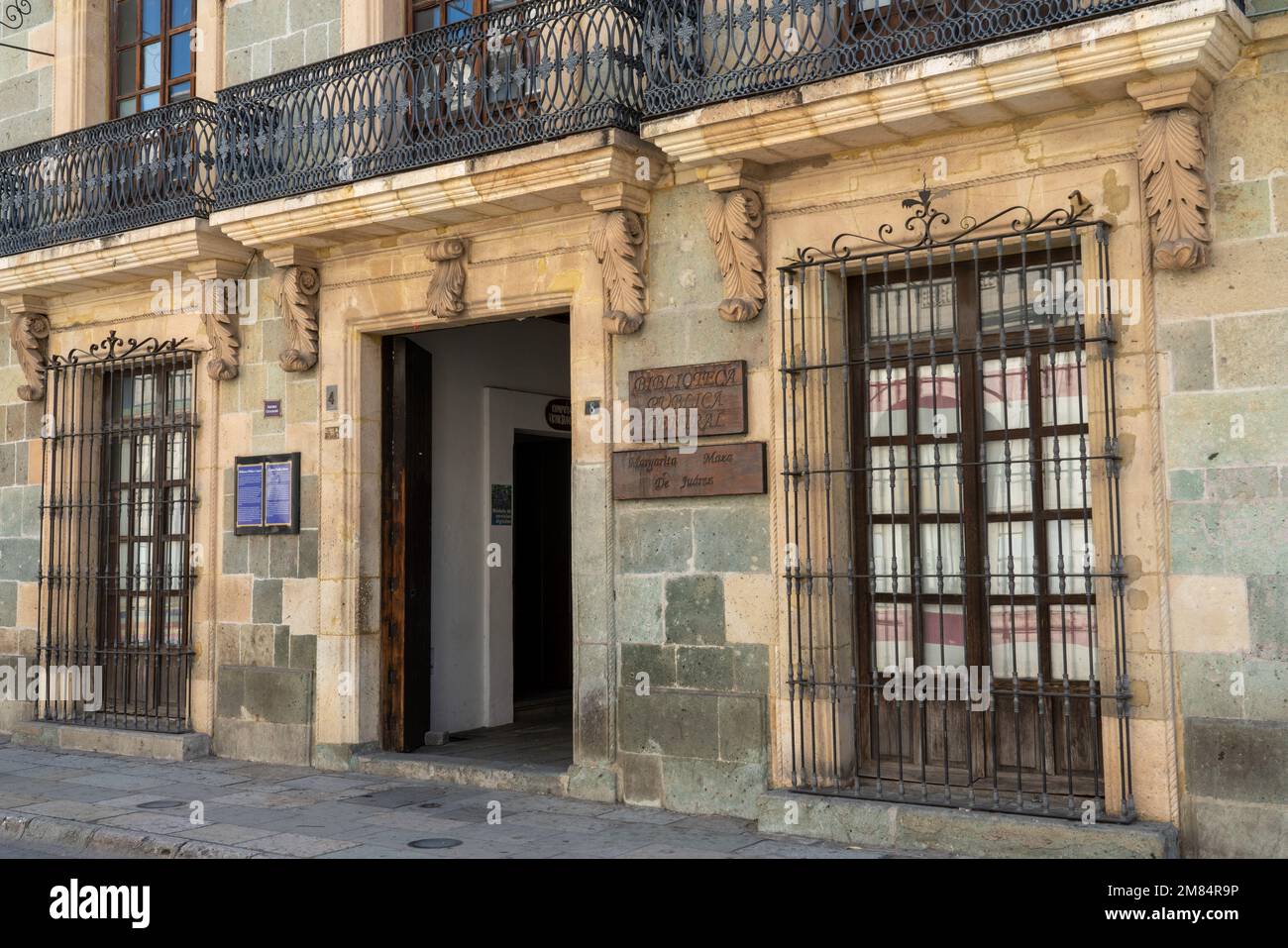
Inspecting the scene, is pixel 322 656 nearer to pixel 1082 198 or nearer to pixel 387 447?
pixel 387 447

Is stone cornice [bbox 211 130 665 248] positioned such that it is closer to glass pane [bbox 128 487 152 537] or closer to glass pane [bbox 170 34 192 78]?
glass pane [bbox 170 34 192 78]

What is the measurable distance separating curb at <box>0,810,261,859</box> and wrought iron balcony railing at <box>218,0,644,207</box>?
4.31 meters

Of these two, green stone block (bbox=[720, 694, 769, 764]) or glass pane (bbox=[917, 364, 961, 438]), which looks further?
green stone block (bbox=[720, 694, 769, 764])

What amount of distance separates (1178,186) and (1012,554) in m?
1.94

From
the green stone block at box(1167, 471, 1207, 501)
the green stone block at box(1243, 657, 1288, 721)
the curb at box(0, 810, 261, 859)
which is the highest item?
the green stone block at box(1167, 471, 1207, 501)

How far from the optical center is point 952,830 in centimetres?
638

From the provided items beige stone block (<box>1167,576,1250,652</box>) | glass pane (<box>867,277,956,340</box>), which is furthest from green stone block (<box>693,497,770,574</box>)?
beige stone block (<box>1167,576,1250,652</box>)

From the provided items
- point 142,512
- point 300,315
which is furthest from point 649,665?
point 142,512

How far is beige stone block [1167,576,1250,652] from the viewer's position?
603cm

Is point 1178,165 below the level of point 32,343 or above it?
below

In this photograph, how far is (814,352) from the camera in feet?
24.2

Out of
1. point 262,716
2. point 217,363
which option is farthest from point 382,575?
point 217,363

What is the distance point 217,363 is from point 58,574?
8.35ft

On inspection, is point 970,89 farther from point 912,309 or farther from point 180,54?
point 180,54
